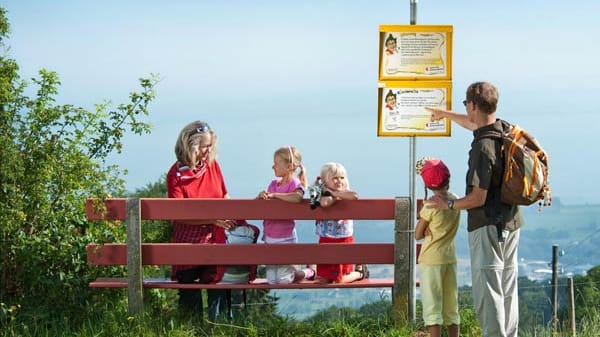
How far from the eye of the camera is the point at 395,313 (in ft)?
26.3

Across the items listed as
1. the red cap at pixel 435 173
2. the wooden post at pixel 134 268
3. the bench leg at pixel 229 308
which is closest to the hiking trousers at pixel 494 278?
the red cap at pixel 435 173

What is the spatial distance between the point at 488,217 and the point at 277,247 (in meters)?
1.88

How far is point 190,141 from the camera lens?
26.0ft

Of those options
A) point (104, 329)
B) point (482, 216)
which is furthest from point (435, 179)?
point (104, 329)

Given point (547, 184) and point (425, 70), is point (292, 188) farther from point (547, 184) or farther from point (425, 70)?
point (547, 184)

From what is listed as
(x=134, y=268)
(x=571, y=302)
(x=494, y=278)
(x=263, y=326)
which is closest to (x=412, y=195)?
(x=494, y=278)

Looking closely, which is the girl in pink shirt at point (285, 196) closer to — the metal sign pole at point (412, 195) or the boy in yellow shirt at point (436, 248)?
the metal sign pole at point (412, 195)

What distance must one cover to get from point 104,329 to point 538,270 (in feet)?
14.6

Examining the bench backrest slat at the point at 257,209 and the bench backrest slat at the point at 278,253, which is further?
the bench backrest slat at the point at 278,253

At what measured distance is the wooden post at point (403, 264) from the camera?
7945 mm

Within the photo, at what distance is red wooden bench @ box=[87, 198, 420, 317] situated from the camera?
25.8ft

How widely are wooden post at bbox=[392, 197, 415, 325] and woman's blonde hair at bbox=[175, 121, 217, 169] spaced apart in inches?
63.3

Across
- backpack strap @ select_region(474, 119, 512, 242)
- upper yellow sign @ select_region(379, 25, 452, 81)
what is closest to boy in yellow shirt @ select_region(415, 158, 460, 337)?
backpack strap @ select_region(474, 119, 512, 242)

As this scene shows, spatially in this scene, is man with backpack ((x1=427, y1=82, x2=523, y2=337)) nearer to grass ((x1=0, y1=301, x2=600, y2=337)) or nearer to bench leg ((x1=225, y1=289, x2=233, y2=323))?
grass ((x1=0, y1=301, x2=600, y2=337))
